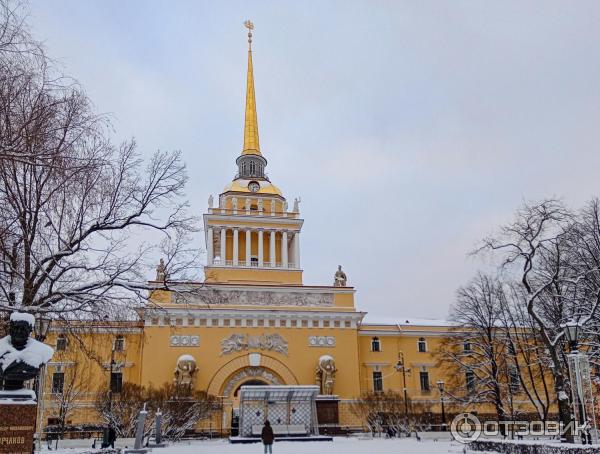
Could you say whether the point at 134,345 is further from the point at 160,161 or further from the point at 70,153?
the point at 70,153

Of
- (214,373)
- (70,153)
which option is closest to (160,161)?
(70,153)

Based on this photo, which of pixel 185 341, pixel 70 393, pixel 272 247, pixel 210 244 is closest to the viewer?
pixel 70 393

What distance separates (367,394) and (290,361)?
481 cm

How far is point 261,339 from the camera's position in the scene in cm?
3281

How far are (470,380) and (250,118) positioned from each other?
25.9 m

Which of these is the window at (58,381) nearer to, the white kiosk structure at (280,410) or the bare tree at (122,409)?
the bare tree at (122,409)

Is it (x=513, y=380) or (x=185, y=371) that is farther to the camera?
(x=513, y=380)

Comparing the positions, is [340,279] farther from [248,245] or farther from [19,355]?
[19,355]

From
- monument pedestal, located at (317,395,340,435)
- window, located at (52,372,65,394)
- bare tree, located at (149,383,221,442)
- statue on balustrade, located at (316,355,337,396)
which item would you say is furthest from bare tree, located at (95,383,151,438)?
statue on balustrade, located at (316,355,337,396)

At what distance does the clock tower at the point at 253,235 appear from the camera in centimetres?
3688

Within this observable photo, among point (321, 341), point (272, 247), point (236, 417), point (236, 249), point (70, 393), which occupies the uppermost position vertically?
point (272, 247)

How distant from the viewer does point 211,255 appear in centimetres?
3797

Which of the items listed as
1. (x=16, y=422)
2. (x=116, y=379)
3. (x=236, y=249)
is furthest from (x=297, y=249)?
(x=16, y=422)

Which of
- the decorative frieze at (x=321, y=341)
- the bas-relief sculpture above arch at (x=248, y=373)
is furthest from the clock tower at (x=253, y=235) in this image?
the bas-relief sculpture above arch at (x=248, y=373)
